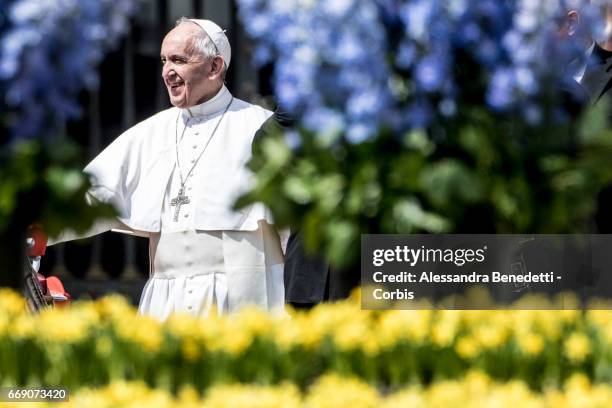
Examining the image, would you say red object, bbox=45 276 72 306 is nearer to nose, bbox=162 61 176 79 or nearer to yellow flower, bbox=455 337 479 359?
nose, bbox=162 61 176 79

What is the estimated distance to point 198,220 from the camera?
4262 mm

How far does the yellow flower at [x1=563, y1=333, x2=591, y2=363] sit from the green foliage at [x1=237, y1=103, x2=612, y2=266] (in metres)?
0.26

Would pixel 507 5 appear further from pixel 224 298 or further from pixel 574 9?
pixel 224 298

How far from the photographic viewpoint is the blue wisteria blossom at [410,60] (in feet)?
9.20

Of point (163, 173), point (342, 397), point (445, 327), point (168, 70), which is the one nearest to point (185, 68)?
point (168, 70)

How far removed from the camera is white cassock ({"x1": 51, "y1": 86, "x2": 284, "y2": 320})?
4.24 m

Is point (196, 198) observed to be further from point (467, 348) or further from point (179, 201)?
point (467, 348)

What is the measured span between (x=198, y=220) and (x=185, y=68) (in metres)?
0.46

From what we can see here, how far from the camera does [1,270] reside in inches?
122

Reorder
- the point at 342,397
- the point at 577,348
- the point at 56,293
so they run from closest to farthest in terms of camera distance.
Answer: the point at 342,397 → the point at 577,348 → the point at 56,293

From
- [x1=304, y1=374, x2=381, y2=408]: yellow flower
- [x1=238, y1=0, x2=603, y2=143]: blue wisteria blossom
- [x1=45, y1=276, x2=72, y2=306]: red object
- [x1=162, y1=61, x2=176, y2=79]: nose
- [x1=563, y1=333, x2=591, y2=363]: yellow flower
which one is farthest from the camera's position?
[x1=45, y1=276, x2=72, y2=306]: red object

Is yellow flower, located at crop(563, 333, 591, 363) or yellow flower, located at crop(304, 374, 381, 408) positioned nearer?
yellow flower, located at crop(304, 374, 381, 408)

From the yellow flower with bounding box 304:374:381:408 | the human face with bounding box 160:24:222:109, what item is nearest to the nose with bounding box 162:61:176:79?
the human face with bounding box 160:24:222:109

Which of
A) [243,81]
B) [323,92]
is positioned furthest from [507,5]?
[243,81]
